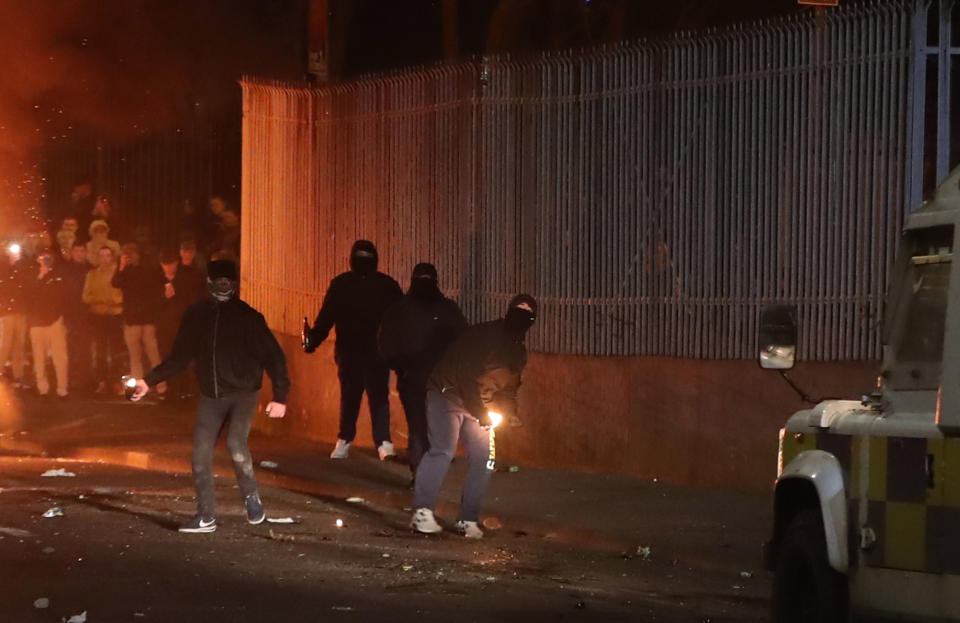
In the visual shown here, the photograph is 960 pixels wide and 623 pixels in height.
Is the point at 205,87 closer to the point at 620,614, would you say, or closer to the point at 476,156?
the point at 476,156

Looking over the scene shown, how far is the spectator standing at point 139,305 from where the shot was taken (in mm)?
20031

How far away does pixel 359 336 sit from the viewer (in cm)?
1456

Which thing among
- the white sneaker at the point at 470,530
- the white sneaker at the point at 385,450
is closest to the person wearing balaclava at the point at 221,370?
the white sneaker at the point at 470,530

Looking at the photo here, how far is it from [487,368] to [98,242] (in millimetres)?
11098

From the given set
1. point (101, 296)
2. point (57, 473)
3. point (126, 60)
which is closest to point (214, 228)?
point (101, 296)

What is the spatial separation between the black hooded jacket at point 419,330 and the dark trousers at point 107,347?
906cm

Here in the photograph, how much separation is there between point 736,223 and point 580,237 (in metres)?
1.46

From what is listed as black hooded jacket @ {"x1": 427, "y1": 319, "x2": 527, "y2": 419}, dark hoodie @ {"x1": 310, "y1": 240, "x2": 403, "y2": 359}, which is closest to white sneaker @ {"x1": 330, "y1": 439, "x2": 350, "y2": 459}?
dark hoodie @ {"x1": 310, "y1": 240, "x2": 403, "y2": 359}

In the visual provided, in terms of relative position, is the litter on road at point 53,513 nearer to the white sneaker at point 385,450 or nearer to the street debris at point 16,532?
the street debris at point 16,532

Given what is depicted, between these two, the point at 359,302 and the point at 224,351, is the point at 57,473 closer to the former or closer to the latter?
the point at 359,302

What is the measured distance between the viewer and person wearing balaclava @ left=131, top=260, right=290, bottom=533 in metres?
10.9

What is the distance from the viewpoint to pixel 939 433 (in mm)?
5738

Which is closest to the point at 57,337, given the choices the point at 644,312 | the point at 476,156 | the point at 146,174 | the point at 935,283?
the point at 146,174

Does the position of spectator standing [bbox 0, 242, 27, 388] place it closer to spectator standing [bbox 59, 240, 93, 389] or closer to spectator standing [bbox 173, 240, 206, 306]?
spectator standing [bbox 59, 240, 93, 389]
